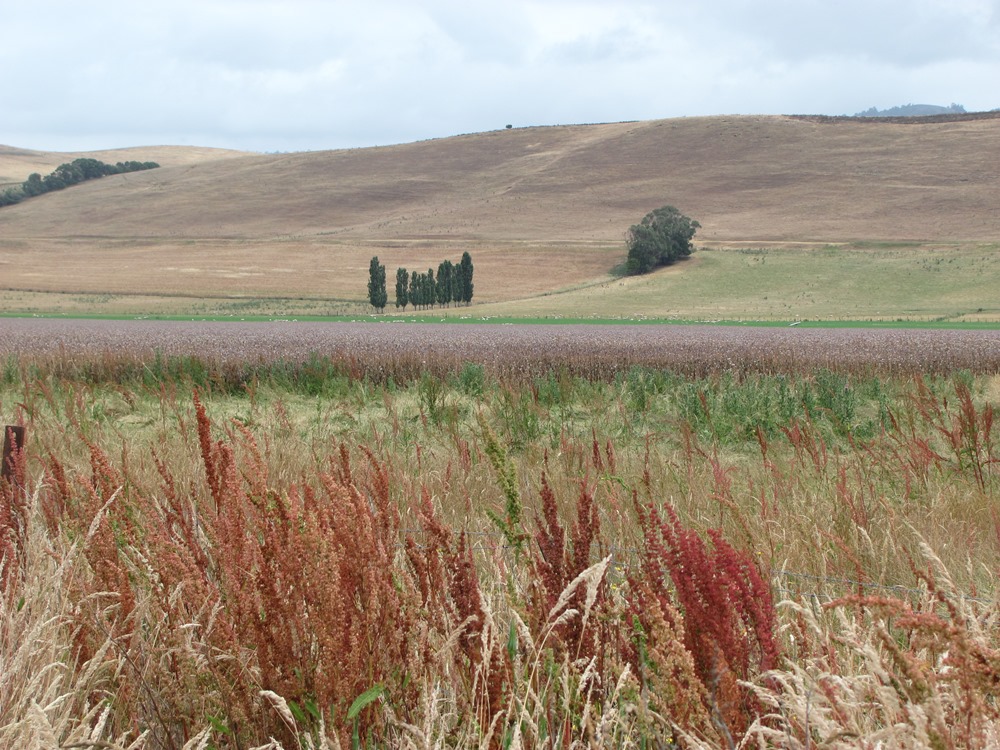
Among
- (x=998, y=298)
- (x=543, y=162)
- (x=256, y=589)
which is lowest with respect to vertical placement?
(x=998, y=298)

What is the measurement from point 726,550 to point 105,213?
120029 mm

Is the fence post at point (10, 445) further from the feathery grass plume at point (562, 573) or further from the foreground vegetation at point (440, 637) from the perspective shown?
the feathery grass plume at point (562, 573)

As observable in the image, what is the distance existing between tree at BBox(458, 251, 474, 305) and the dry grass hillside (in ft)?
11.1

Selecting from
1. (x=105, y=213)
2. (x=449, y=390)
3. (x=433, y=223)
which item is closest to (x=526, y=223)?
(x=433, y=223)

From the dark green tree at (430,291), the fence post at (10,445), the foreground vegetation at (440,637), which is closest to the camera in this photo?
the foreground vegetation at (440,637)

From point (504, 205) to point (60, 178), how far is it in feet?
221

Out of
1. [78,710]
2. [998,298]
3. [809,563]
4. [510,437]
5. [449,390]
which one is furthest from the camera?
[998,298]

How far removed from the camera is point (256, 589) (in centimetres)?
229

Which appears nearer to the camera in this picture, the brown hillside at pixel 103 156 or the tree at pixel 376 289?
the tree at pixel 376 289

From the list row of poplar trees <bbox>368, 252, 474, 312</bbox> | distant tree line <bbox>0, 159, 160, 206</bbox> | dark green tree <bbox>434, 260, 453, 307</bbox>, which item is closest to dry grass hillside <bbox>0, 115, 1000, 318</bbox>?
row of poplar trees <bbox>368, 252, 474, 312</bbox>

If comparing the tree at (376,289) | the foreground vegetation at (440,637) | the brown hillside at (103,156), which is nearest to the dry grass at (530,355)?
the foreground vegetation at (440,637)

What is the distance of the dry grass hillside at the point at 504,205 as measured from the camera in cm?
7594

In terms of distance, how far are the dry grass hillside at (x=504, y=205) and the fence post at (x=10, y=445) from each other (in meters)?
60.3

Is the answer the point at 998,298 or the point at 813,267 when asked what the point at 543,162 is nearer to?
the point at 813,267
